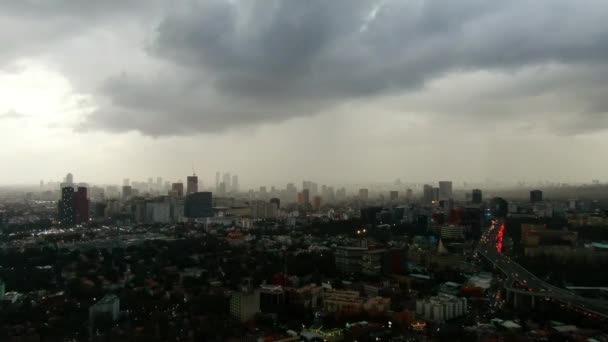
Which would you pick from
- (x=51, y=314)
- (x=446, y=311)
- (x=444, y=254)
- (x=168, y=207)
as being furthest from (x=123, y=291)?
(x=168, y=207)

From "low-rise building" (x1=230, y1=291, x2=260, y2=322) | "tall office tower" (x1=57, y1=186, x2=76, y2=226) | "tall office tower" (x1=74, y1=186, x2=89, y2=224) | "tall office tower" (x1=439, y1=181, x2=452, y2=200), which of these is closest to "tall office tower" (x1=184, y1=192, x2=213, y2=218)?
"tall office tower" (x1=74, y1=186, x2=89, y2=224)

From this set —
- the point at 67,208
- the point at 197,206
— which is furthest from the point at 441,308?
the point at 197,206

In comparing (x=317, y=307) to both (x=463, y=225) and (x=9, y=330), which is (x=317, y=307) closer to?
(x=9, y=330)

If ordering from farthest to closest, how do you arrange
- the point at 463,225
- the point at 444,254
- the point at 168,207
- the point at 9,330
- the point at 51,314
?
the point at 168,207, the point at 463,225, the point at 444,254, the point at 51,314, the point at 9,330

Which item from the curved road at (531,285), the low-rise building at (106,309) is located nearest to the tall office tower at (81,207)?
the low-rise building at (106,309)

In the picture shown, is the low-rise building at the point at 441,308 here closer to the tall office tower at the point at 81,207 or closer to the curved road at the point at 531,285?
the curved road at the point at 531,285

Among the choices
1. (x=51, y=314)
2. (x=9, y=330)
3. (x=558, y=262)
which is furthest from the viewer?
(x=558, y=262)
